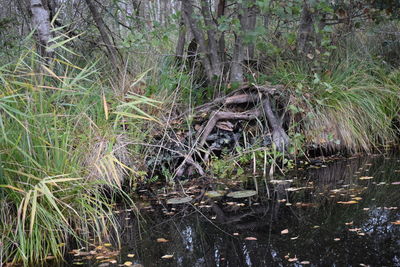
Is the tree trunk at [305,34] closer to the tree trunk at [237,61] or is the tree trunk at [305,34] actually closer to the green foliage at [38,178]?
the tree trunk at [237,61]

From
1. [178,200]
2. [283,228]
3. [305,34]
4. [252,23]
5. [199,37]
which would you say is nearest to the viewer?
[283,228]

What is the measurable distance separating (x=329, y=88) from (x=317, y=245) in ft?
9.45

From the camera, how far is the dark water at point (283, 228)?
2.88 m

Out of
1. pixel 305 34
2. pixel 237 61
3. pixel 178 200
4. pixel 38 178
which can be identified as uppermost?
pixel 305 34

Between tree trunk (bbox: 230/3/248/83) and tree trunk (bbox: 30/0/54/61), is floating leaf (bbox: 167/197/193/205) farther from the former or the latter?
tree trunk (bbox: 230/3/248/83)

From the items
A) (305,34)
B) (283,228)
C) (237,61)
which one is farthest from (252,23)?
(283,228)

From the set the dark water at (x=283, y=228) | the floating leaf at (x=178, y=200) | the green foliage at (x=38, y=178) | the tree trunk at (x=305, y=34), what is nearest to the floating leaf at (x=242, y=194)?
the dark water at (x=283, y=228)

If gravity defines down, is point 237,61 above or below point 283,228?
above

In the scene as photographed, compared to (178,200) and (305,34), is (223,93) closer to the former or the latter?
(305,34)

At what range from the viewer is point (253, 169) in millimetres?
5254

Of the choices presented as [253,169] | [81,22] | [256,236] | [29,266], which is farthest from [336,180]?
[81,22]

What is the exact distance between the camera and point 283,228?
3365mm

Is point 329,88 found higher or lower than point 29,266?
A: higher

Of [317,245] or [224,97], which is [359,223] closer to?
[317,245]
